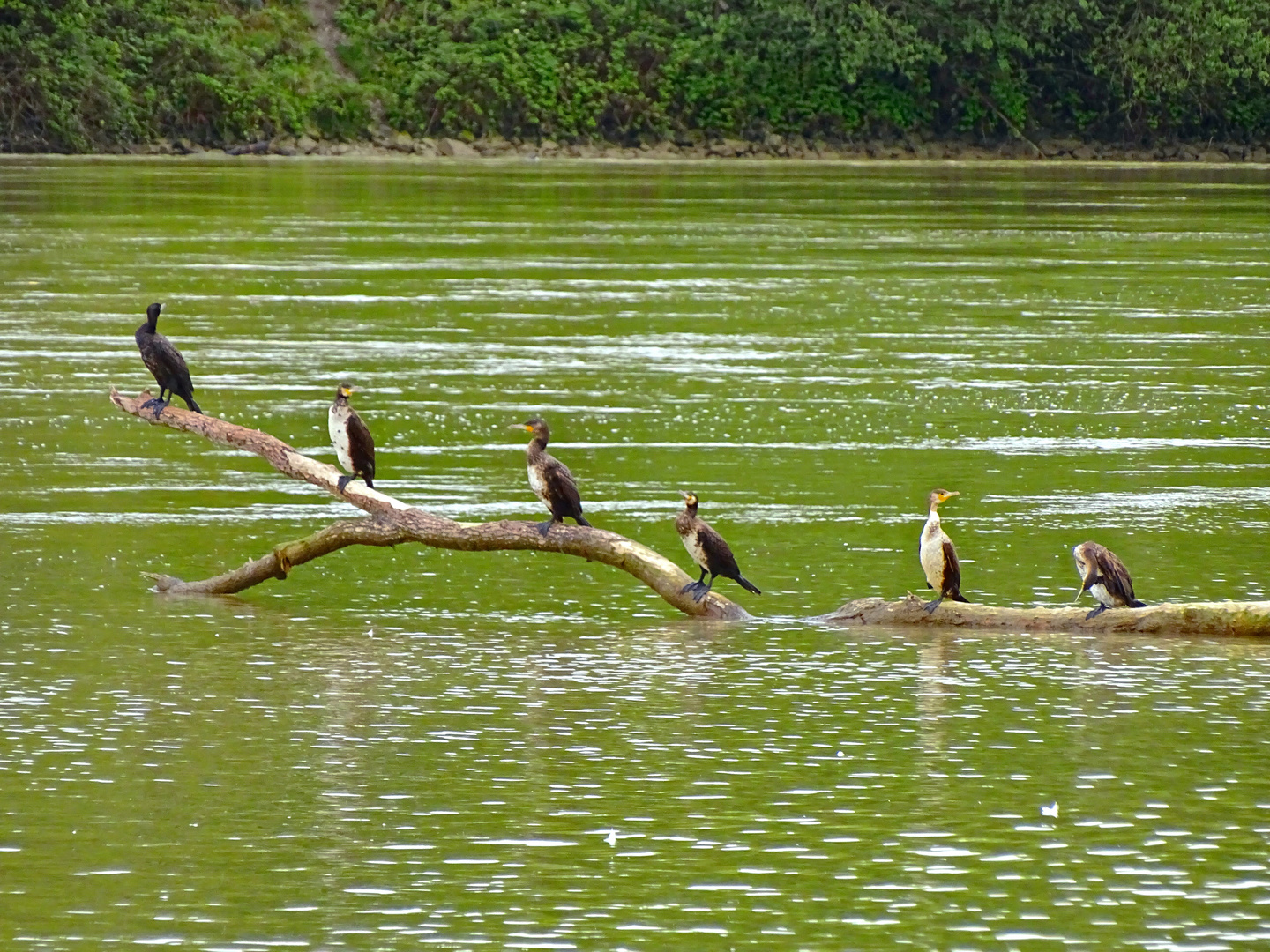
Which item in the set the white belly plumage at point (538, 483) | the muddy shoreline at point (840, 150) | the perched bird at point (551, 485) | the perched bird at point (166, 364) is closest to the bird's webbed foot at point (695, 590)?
the perched bird at point (551, 485)

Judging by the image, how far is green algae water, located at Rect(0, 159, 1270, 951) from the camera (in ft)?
26.2

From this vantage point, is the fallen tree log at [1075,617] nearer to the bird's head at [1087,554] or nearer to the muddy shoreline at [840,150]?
the bird's head at [1087,554]

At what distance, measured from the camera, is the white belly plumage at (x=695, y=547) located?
470 inches

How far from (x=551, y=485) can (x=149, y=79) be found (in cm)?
5461

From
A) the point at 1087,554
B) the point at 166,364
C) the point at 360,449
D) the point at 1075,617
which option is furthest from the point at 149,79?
the point at 1087,554

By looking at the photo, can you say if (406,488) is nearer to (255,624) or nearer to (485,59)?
(255,624)

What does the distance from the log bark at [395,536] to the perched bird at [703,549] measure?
0.06 metres

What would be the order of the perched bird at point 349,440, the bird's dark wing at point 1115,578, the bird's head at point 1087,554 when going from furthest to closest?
the perched bird at point 349,440
the bird's dark wing at point 1115,578
the bird's head at point 1087,554

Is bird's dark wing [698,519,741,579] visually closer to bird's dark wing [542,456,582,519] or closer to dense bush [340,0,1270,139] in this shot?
bird's dark wing [542,456,582,519]

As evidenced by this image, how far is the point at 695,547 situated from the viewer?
1201cm

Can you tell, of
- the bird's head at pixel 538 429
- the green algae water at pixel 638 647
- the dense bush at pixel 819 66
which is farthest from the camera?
the dense bush at pixel 819 66

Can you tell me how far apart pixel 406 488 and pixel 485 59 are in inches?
2000

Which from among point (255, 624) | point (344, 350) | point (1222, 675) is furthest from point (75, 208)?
point (1222, 675)

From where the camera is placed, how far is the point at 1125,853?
8414 millimetres
